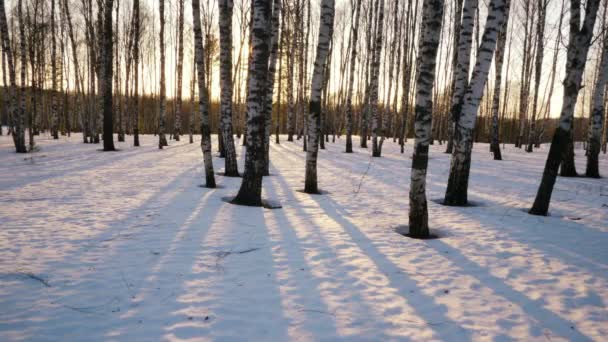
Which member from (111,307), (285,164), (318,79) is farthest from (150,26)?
(111,307)

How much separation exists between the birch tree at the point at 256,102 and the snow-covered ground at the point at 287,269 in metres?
0.53

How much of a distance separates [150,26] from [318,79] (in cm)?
3080

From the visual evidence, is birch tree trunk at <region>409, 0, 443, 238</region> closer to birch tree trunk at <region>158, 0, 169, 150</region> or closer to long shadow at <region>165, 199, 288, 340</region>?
long shadow at <region>165, 199, 288, 340</region>

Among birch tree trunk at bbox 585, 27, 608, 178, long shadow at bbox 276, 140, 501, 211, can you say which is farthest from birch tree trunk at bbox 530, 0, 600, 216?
birch tree trunk at bbox 585, 27, 608, 178

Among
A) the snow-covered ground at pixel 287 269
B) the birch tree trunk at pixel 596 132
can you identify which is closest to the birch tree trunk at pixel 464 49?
the snow-covered ground at pixel 287 269

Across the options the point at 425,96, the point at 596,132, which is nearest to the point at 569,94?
the point at 425,96

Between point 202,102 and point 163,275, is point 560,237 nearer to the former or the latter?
point 163,275

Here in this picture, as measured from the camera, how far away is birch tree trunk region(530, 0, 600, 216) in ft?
19.9

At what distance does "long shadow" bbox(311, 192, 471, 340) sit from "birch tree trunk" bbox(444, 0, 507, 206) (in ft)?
9.58

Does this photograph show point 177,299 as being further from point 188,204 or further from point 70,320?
point 188,204

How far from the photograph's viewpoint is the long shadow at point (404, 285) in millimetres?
2873

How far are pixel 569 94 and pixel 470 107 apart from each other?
1734 millimetres

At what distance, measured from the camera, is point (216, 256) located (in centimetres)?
407

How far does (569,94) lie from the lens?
6258 mm
